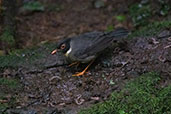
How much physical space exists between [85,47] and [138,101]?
1765 millimetres

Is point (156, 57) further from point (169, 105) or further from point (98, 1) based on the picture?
point (98, 1)

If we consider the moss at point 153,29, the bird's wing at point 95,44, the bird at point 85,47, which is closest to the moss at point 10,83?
the bird at point 85,47

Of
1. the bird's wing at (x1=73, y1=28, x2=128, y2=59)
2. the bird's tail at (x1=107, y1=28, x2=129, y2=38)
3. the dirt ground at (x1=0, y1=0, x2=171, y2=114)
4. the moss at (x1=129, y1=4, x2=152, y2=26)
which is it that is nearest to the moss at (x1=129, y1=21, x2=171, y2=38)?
the dirt ground at (x1=0, y1=0, x2=171, y2=114)

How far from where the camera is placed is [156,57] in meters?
6.28

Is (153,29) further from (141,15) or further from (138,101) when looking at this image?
(138,101)

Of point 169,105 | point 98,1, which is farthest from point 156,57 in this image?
point 98,1

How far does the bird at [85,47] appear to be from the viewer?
641 cm

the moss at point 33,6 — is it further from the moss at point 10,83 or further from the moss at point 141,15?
the moss at point 10,83

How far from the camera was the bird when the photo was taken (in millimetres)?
6406

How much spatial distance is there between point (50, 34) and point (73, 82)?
149 inches

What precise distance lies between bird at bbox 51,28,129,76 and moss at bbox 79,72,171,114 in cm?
117

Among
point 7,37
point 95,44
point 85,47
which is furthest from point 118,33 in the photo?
point 7,37

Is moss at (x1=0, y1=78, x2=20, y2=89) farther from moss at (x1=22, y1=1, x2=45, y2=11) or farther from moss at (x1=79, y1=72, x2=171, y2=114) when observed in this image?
moss at (x1=22, y1=1, x2=45, y2=11)

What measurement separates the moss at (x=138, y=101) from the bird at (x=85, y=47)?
1.17 metres
